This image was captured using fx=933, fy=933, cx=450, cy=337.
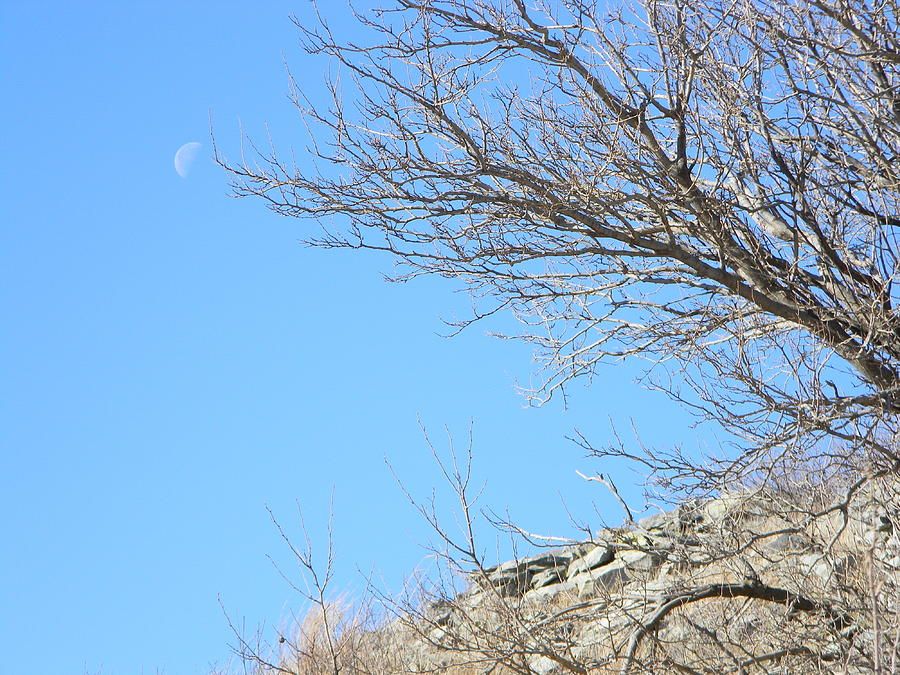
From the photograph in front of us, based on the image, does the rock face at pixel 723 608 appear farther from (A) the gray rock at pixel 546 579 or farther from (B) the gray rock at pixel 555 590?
(A) the gray rock at pixel 546 579

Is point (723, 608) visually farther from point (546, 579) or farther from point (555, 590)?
point (546, 579)

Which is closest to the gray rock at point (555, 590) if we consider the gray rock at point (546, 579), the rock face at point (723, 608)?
the gray rock at point (546, 579)

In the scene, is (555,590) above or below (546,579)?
below

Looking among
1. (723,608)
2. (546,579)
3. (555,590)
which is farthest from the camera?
(546,579)

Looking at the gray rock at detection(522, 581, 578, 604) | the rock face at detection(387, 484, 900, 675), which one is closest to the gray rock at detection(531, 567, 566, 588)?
the gray rock at detection(522, 581, 578, 604)

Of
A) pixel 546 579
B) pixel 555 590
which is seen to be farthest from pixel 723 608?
pixel 546 579

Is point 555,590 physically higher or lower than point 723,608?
higher

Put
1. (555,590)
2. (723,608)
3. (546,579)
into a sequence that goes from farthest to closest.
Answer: (546,579), (555,590), (723,608)

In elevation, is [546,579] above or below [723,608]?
above

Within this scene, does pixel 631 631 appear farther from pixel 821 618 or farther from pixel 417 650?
pixel 417 650

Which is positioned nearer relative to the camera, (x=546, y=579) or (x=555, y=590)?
(x=555, y=590)

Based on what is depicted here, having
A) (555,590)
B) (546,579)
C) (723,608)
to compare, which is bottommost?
(723,608)

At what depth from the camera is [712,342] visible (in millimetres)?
7352

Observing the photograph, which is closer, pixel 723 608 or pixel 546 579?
pixel 723 608
